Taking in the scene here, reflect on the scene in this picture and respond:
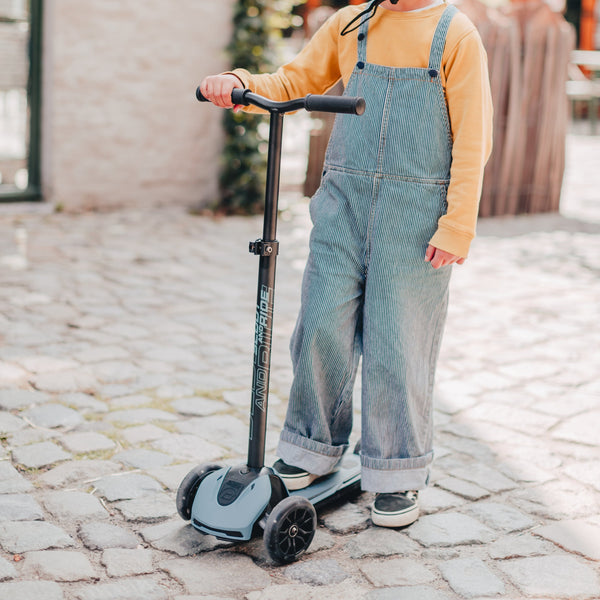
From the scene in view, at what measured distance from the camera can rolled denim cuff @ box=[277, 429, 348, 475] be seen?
268cm

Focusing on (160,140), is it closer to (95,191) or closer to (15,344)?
(95,191)

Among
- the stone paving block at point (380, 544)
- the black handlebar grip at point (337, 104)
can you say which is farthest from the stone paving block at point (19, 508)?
the black handlebar grip at point (337, 104)

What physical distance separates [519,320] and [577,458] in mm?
1763

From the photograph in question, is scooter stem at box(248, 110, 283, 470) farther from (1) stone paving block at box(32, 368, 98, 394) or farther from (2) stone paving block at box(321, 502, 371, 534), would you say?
(1) stone paving block at box(32, 368, 98, 394)

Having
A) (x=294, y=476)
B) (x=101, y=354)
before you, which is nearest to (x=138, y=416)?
(x=101, y=354)

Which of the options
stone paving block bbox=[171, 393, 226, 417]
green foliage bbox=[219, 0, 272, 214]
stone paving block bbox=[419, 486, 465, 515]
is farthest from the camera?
green foliage bbox=[219, 0, 272, 214]

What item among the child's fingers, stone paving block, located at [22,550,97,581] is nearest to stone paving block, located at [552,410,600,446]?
the child's fingers

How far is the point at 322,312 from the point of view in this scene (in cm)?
255

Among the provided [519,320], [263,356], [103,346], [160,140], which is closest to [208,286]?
[103,346]

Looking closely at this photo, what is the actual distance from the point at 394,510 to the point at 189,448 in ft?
2.68

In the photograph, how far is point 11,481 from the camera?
2.77 meters

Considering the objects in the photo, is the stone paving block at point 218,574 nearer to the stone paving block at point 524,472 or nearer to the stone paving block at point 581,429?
the stone paving block at point 524,472

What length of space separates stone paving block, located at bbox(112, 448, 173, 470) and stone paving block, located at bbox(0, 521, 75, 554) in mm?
470

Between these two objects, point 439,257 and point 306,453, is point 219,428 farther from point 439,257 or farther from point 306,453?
point 439,257
